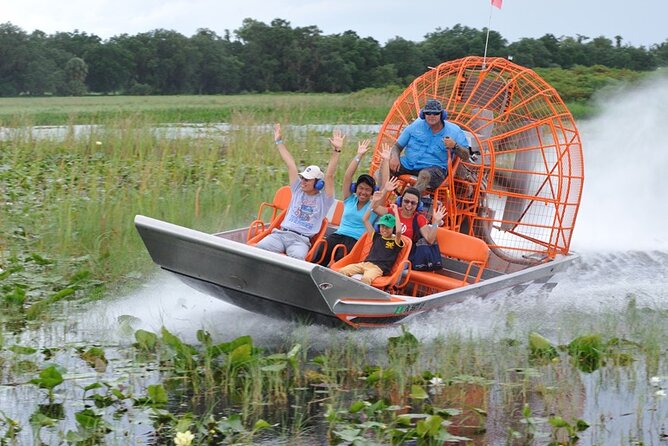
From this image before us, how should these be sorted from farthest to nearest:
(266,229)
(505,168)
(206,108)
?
(206,108) → (505,168) → (266,229)

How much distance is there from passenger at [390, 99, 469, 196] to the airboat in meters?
0.15

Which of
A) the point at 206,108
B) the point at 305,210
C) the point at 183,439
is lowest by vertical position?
the point at 183,439

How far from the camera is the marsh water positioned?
Answer: 7.42 metres

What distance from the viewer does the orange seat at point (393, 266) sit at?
30.7 ft

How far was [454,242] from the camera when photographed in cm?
1018

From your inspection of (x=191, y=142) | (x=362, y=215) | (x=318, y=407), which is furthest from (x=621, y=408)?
(x=191, y=142)

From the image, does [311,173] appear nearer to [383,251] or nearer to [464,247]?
[383,251]

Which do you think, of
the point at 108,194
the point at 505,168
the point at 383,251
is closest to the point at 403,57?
the point at 108,194

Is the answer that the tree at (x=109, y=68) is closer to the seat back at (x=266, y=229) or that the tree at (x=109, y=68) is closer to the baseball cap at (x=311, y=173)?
the seat back at (x=266, y=229)

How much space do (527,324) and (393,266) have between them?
1458 mm

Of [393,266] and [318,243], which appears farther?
[318,243]

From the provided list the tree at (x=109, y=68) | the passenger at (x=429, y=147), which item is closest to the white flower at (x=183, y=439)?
the passenger at (x=429, y=147)

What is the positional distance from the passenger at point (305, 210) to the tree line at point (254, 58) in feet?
89.3

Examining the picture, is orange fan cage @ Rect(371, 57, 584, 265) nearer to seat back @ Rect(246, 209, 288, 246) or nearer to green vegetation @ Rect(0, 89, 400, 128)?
seat back @ Rect(246, 209, 288, 246)
